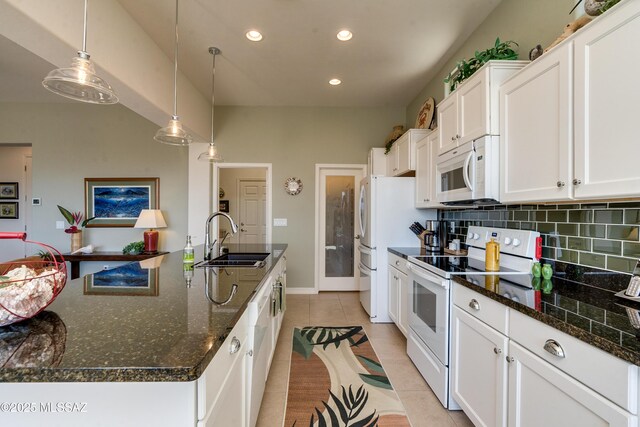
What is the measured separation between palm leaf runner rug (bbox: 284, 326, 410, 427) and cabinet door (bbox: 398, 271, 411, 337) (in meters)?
0.37

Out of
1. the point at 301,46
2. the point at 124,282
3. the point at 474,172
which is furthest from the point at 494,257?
the point at 301,46

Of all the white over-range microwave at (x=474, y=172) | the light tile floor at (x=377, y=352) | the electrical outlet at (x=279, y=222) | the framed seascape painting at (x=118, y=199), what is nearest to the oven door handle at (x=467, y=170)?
the white over-range microwave at (x=474, y=172)

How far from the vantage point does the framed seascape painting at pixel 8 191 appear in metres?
4.63

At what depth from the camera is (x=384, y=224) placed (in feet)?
10.2

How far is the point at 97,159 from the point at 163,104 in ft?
7.28

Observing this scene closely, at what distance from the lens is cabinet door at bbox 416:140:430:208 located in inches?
108

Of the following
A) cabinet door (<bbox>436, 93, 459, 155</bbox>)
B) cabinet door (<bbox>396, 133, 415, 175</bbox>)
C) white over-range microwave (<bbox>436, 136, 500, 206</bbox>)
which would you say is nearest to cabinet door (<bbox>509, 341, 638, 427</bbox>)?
white over-range microwave (<bbox>436, 136, 500, 206</bbox>)

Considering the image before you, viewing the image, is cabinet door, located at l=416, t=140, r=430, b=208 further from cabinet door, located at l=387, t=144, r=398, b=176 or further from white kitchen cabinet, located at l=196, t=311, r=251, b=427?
white kitchen cabinet, located at l=196, t=311, r=251, b=427

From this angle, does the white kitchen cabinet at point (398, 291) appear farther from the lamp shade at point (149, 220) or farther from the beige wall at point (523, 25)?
the lamp shade at point (149, 220)

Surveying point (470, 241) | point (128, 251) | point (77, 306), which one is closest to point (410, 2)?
point (470, 241)

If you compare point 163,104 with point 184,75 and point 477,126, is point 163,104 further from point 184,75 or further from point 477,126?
point 477,126

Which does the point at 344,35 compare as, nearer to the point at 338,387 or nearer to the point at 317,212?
the point at 317,212

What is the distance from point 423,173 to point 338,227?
196 cm

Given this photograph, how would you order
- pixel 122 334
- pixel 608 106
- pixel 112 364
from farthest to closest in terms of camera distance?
1. pixel 608 106
2. pixel 122 334
3. pixel 112 364
